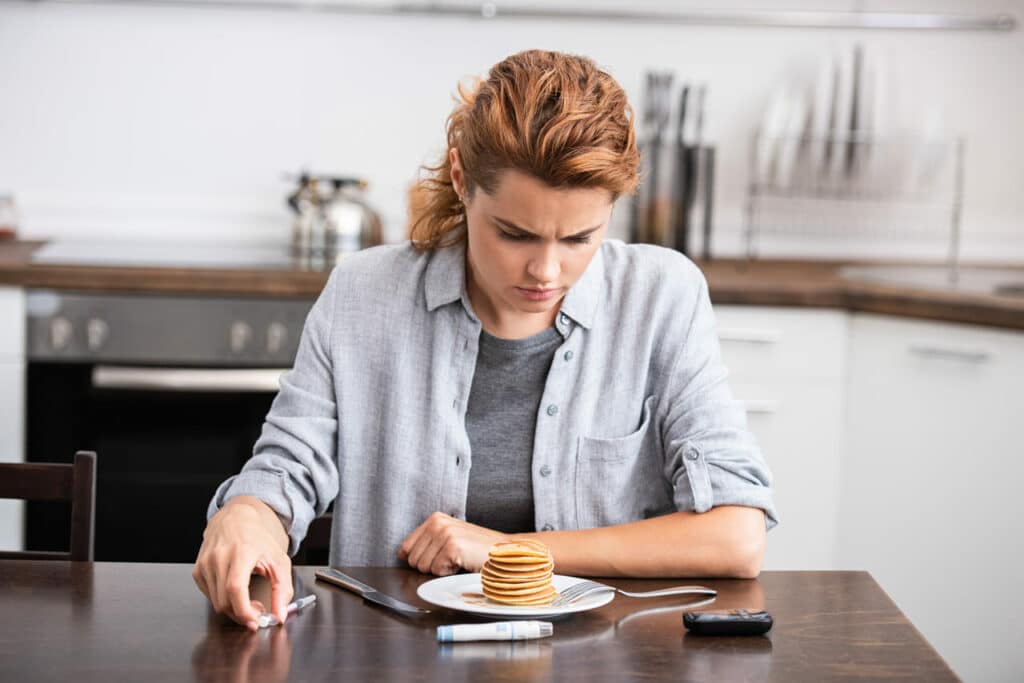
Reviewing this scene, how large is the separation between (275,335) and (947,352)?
1427 millimetres

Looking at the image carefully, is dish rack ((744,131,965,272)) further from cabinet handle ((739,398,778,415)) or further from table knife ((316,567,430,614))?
table knife ((316,567,430,614))

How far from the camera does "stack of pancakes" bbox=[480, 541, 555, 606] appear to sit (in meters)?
1.28

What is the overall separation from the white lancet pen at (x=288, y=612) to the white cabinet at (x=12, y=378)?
1.67m

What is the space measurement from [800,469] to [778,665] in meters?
1.80

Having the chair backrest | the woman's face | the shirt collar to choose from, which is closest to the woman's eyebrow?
the woman's face

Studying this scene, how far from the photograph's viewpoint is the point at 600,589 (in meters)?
1.36

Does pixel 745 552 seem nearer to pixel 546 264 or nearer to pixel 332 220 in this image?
pixel 546 264

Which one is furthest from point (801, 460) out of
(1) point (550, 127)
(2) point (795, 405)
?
(1) point (550, 127)

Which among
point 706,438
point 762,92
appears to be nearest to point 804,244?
point 762,92

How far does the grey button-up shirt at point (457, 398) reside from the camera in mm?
1667

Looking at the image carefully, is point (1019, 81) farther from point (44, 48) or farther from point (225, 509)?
point (225, 509)

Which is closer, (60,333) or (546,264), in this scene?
(546,264)

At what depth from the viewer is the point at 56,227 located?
3371 millimetres

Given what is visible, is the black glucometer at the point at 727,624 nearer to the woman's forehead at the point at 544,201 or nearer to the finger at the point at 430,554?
the finger at the point at 430,554
